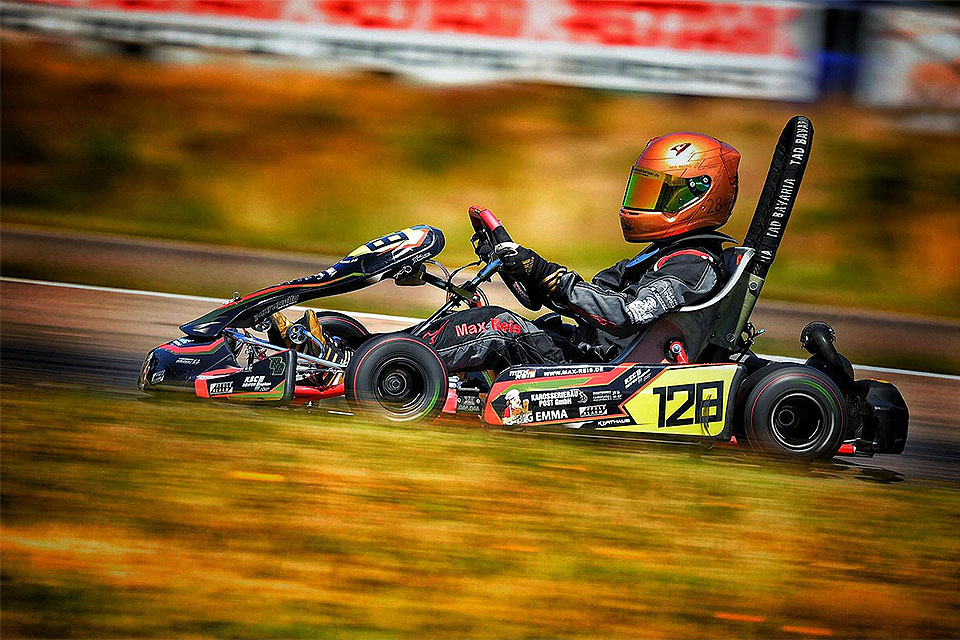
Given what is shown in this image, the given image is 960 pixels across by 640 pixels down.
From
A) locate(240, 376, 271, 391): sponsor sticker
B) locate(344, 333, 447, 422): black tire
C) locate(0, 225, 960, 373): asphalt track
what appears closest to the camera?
locate(344, 333, 447, 422): black tire

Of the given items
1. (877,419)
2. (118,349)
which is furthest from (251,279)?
(877,419)

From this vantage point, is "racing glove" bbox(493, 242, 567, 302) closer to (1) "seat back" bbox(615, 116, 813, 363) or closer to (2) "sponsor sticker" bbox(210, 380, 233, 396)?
(1) "seat back" bbox(615, 116, 813, 363)

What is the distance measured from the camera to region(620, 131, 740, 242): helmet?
15.7ft

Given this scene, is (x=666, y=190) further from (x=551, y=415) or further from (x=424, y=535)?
(x=424, y=535)

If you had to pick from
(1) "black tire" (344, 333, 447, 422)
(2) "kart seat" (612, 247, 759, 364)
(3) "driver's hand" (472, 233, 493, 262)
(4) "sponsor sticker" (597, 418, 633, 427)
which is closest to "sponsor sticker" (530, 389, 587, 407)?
(4) "sponsor sticker" (597, 418, 633, 427)

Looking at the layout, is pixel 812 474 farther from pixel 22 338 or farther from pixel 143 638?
pixel 22 338

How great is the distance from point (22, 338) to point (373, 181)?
6.50 m

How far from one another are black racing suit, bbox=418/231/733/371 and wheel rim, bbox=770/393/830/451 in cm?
62

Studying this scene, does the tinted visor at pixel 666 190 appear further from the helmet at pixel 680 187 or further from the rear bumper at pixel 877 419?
the rear bumper at pixel 877 419

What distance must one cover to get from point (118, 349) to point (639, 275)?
3.27 meters

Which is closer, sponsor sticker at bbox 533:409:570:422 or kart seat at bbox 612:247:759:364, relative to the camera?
sponsor sticker at bbox 533:409:570:422

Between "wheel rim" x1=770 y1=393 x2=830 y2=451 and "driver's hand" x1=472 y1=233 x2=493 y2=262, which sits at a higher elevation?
"driver's hand" x1=472 y1=233 x2=493 y2=262

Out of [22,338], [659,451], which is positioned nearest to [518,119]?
[22,338]

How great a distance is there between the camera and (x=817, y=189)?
1208 cm
